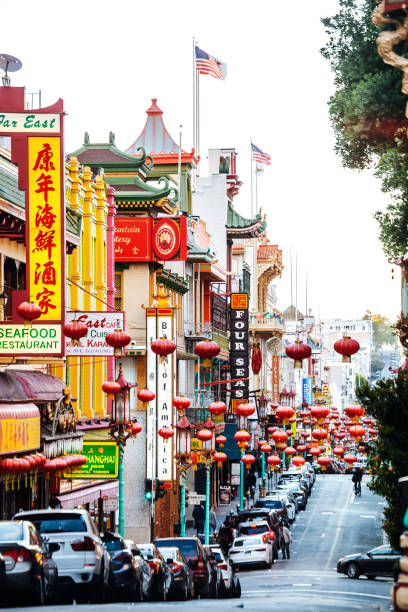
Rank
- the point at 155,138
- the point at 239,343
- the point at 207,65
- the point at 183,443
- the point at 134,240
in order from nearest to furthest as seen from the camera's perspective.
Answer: the point at 183,443 < the point at 134,240 < the point at 207,65 < the point at 155,138 < the point at 239,343

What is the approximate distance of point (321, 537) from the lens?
56438 mm

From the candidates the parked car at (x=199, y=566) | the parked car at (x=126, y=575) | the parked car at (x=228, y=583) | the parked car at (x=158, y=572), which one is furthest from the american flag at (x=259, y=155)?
the parked car at (x=126, y=575)

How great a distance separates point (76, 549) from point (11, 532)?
2257mm

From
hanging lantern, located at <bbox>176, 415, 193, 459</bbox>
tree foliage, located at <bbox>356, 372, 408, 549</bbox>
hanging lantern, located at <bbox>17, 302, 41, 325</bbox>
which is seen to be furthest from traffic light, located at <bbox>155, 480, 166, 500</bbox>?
tree foliage, located at <bbox>356, 372, 408, 549</bbox>

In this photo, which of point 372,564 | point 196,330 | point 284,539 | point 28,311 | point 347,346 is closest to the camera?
point 28,311

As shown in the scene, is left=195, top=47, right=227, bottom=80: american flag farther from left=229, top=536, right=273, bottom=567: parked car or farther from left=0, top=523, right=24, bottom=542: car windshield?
left=0, top=523, right=24, bottom=542: car windshield

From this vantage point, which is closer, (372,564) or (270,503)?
(372,564)

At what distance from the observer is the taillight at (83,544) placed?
19.8 m

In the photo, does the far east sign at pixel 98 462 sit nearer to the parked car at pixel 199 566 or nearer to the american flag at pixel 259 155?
the parked car at pixel 199 566

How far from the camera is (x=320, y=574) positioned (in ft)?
131

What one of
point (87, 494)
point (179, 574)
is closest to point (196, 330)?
point (87, 494)

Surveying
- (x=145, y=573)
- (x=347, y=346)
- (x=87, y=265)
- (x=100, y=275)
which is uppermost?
(x=87, y=265)

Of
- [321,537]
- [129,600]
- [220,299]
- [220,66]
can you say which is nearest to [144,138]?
[220,66]

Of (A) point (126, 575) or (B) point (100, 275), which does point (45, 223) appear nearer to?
(A) point (126, 575)
